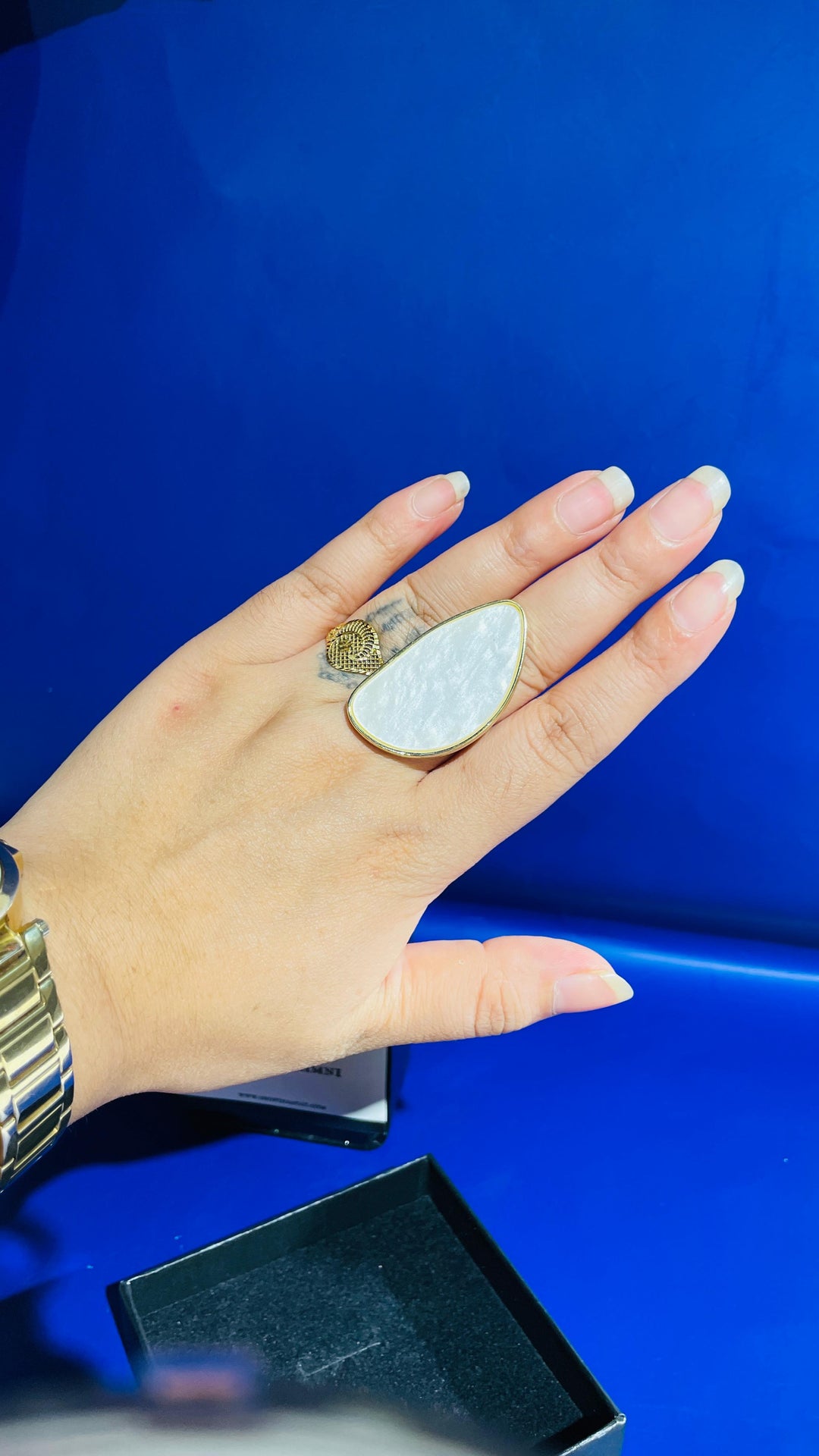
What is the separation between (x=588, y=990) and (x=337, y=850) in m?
0.23

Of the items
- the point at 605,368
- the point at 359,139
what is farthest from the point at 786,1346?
the point at 359,139

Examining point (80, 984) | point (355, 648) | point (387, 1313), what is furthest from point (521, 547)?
point (387, 1313)

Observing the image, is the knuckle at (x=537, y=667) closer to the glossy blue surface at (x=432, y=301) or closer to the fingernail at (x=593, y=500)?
the fingernail at (x=593, y=500)

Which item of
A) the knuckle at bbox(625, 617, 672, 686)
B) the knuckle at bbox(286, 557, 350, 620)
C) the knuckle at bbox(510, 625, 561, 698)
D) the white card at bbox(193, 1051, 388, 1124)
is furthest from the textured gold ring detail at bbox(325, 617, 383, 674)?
the white card at bbox(193, 1051, 388, 1124)

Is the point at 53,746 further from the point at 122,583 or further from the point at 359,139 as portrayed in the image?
the point at 359,139

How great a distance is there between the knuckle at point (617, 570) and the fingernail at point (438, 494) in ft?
0.58

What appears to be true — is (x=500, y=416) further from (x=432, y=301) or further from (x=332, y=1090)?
(x=332, y=1090)

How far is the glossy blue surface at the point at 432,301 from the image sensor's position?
92cm

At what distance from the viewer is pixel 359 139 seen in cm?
99

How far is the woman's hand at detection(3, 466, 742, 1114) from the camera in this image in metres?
0.83

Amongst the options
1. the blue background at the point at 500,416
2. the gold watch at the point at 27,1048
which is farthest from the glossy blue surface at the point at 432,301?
the gold watch at the point at 27,1048

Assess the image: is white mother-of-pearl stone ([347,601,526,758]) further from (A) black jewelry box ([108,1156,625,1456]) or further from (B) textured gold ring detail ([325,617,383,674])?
(A) black jewelry box ([108,1156,625,1456])

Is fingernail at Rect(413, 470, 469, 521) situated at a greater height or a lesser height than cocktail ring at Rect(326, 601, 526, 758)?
greater

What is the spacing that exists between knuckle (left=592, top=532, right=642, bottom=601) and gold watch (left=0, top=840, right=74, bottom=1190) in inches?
20.1
